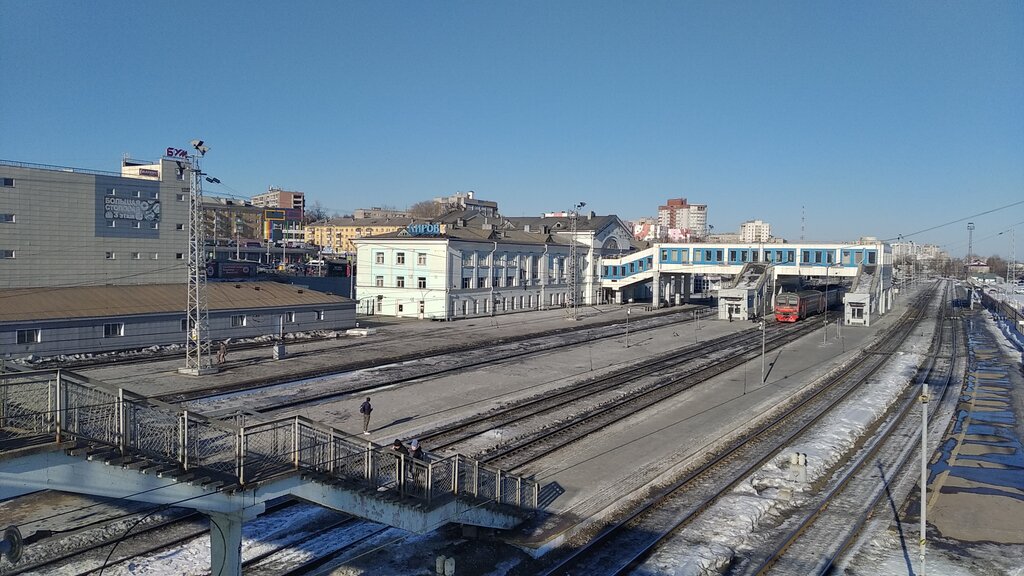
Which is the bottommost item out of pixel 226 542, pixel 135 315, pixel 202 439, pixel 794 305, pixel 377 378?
pixel 377 378

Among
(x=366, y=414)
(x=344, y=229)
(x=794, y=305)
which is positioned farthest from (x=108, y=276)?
(x=344, y=229)

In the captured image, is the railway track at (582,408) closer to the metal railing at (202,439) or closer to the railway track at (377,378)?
the railway track at (377,378)

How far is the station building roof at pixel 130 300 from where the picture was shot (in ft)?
113

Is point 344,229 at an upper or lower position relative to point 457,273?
upper

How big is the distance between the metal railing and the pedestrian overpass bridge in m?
0.02

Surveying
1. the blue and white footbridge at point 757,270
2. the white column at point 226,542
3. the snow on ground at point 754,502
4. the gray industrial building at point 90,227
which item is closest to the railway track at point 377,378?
the white column at point 226,542

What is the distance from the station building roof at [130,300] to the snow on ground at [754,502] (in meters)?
32.9

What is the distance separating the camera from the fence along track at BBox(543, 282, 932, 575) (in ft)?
46.1

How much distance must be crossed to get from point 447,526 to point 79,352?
93.5ft

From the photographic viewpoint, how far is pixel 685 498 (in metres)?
17.9

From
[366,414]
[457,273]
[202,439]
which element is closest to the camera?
[202,439]

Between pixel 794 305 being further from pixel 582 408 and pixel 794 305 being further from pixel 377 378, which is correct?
pixel 377 378

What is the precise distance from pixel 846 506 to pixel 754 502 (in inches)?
99.9

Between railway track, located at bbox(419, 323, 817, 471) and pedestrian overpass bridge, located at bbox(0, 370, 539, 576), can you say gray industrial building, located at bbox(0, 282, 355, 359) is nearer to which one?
railway track, located at bbox(419, 323, 817, 471)
